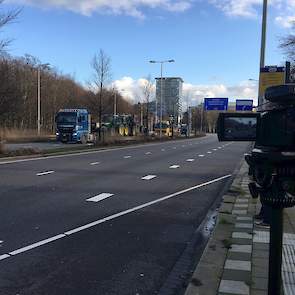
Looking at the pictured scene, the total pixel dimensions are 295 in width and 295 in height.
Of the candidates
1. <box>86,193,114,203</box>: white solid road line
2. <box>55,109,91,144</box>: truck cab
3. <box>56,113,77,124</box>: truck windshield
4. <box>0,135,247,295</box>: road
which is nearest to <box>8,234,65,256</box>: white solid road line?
<box>0,135,247,295</box>: road

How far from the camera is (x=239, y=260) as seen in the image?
22.4 ft

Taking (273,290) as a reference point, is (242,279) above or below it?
below

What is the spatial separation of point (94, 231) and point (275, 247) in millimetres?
5328

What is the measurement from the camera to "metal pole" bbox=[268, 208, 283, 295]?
3.98m

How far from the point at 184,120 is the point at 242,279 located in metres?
155

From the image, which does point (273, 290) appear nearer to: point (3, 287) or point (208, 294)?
point (208, 294)

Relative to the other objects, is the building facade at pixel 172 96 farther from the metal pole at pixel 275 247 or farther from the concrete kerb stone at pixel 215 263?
the metal pole at pixel 275 247

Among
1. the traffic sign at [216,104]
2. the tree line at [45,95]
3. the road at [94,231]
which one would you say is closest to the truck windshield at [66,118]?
the tree line at [45,95]

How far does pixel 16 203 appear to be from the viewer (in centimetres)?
1169

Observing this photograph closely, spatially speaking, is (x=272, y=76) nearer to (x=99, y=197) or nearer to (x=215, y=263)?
(x=99, y=197)

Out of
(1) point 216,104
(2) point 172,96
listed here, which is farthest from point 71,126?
(2) point 172,96

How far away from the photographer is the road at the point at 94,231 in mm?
6207

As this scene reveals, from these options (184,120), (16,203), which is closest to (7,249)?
(16,203)

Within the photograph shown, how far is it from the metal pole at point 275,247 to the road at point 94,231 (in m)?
2.03
